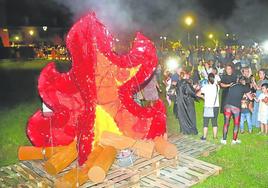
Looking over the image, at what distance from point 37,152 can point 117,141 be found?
1966 mm

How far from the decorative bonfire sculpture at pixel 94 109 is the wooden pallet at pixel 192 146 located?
1.22 meters

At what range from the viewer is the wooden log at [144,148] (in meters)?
7.13

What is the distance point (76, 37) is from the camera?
715 cm

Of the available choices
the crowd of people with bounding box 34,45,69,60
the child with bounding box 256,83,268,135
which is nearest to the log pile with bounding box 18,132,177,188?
the child with bounding box 256,83,268,135

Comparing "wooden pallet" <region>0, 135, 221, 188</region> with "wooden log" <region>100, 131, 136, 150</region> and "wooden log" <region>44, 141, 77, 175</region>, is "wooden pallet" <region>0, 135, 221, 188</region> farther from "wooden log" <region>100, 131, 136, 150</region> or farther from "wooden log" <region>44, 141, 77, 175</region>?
"wooden log" <region>100, 131, 136, 150</region>

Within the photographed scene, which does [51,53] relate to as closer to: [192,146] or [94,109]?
[192,146]

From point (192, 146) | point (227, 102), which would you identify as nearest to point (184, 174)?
point (192, 146)

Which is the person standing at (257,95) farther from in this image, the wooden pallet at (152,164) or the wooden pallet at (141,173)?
the wooden pallet at (152,164)

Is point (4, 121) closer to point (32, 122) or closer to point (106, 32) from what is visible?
point (32, 122)

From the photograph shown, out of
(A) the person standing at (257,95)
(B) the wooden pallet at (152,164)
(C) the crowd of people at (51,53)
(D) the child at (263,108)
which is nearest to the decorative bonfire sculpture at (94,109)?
(B) the wooden pallet at (152,164)

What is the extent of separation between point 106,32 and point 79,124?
6.43ft

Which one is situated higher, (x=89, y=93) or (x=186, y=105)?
→ (x=89, y=93)

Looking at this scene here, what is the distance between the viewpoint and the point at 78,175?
21.7 feet

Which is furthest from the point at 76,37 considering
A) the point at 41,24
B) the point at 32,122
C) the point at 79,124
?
A: the point at 41,24
